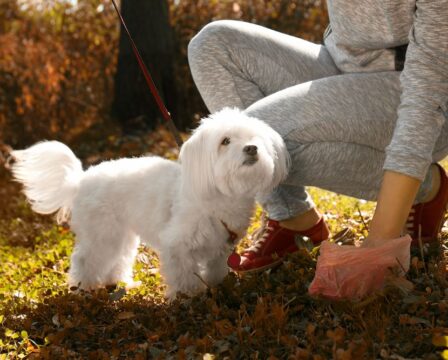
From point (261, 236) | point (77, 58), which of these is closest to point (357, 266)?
point (261, 236)

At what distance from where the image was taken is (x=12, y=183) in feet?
22.4

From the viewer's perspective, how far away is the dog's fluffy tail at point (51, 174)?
3543 millimetres

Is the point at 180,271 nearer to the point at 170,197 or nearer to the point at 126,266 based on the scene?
the point at 170,197

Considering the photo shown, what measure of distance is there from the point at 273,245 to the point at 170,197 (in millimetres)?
588

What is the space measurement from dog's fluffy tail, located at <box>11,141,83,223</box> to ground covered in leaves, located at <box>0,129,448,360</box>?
0.46 meters

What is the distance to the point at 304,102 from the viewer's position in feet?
9.84

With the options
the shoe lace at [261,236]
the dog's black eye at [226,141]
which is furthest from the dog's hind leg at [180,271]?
the dog's black eye at [226,141]

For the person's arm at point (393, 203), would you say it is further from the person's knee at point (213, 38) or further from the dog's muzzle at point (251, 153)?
the person's knee at point (213, 38)

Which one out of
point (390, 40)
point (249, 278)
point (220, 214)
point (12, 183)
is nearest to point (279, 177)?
point (220, 214)

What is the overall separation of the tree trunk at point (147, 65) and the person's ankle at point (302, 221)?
4.86m

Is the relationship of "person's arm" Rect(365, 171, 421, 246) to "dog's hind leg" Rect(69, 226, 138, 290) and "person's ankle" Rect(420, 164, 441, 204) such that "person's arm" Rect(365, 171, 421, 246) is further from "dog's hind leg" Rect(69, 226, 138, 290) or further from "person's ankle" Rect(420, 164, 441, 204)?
"dog's hind leg" Rect(69, 226, 138, 290)

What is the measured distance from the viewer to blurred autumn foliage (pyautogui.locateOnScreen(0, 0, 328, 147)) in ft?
26.1

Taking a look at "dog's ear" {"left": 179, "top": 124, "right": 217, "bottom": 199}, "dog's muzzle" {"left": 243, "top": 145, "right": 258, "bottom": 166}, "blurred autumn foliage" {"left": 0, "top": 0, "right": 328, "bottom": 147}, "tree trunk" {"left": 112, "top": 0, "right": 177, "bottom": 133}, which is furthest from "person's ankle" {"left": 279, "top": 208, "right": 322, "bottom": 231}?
"tree trunk" {"left": 112, "top": 0, "right": 177, "bottom": 133}

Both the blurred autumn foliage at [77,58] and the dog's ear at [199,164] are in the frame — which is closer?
the dog's ear at [199,164]
